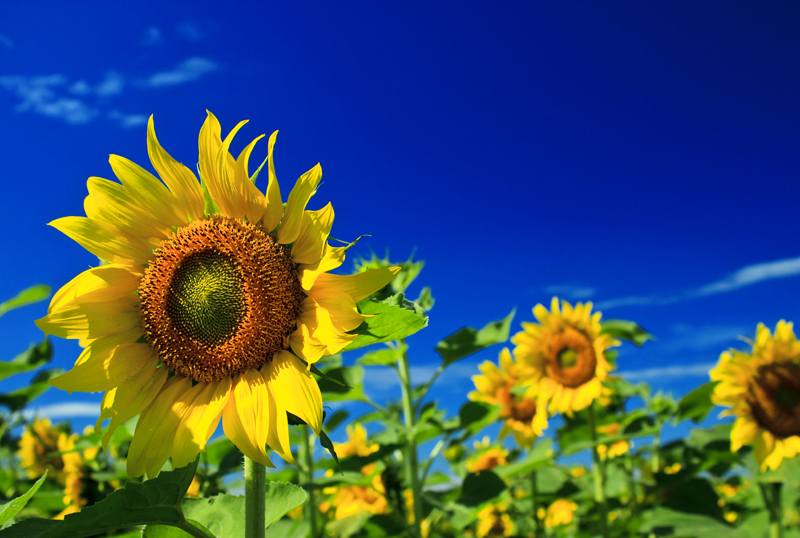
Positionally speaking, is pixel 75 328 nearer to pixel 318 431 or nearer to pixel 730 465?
pixel 318 431

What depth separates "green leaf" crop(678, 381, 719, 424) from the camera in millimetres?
4812

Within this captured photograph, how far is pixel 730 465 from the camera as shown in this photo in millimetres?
5336

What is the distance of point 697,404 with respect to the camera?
4.96 metres

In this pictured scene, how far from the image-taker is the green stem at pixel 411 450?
3638 millimetres

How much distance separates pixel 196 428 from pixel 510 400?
430 cm

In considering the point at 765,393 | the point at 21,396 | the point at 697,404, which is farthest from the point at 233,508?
the point at 765,393

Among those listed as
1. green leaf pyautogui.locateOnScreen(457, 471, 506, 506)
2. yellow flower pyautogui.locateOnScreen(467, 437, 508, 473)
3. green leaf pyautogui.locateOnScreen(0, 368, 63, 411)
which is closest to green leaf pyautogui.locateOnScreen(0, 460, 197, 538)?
green leaf pyautogui.locateOnScreen(457, 471, 506, 506)

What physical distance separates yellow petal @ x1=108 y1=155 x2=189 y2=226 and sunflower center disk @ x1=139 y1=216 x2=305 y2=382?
0.22 ft

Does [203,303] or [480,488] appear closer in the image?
[203,303]

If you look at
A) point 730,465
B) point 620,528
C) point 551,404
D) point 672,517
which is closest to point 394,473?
point 551,404

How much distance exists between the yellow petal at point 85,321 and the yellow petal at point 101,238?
0.17m

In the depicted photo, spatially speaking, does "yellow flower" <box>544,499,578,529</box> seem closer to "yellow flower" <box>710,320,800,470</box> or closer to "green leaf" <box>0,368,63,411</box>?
"yellow flower" <box>710,320,800,470</box>

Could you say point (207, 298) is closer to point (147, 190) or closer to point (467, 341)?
point (147, 190)

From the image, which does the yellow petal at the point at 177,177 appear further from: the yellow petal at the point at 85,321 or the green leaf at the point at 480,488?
the green leaf at the point at 480,488
